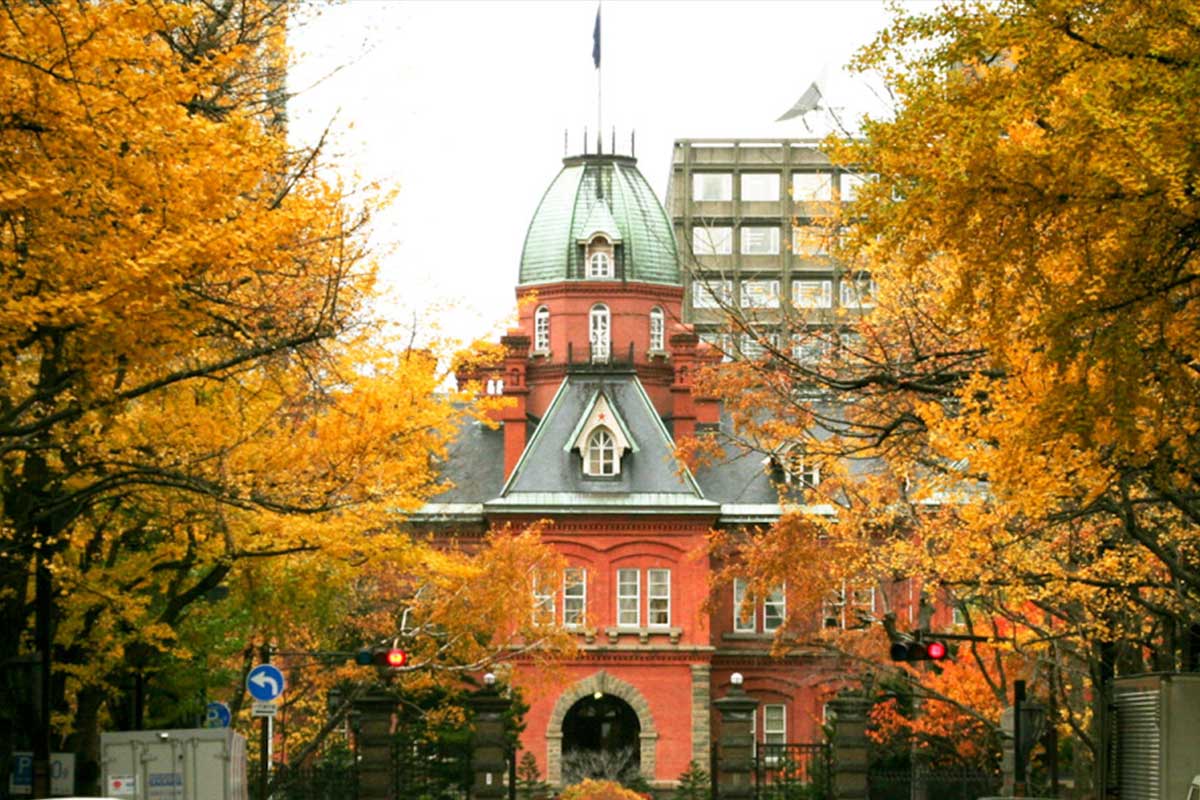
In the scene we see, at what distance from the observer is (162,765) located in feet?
86.5

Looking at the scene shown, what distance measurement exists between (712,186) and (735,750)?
65.8 m

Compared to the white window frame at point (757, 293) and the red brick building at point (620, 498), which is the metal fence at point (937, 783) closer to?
the red brick building at point (620, 498)

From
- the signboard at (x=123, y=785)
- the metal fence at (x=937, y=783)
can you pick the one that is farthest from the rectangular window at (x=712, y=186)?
the signboard at (x=123, y=785)

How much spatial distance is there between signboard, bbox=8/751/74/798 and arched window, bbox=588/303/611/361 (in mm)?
49089

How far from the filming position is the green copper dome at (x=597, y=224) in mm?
75125

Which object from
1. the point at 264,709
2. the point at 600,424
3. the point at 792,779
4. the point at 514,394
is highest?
the point at 514,394

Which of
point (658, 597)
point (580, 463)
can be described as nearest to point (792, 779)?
point (658, 597)

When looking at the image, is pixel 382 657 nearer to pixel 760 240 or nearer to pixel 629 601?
pixel 629 601

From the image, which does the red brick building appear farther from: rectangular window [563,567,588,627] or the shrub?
the shrub

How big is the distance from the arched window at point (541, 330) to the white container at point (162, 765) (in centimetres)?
4920

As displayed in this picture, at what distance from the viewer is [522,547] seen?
163 feet

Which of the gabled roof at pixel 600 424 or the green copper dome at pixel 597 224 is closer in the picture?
the gabled roof at pixel 600 424

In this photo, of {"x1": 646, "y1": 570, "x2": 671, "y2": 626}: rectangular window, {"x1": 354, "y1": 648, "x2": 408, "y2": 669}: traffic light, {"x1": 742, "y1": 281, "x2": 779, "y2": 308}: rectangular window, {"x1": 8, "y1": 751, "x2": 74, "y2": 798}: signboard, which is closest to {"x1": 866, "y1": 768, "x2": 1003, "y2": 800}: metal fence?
{"x1": 354, "y1": 648, "x2": 408, "y2": 669}: traffic light

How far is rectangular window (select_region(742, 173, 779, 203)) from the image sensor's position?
110 m
